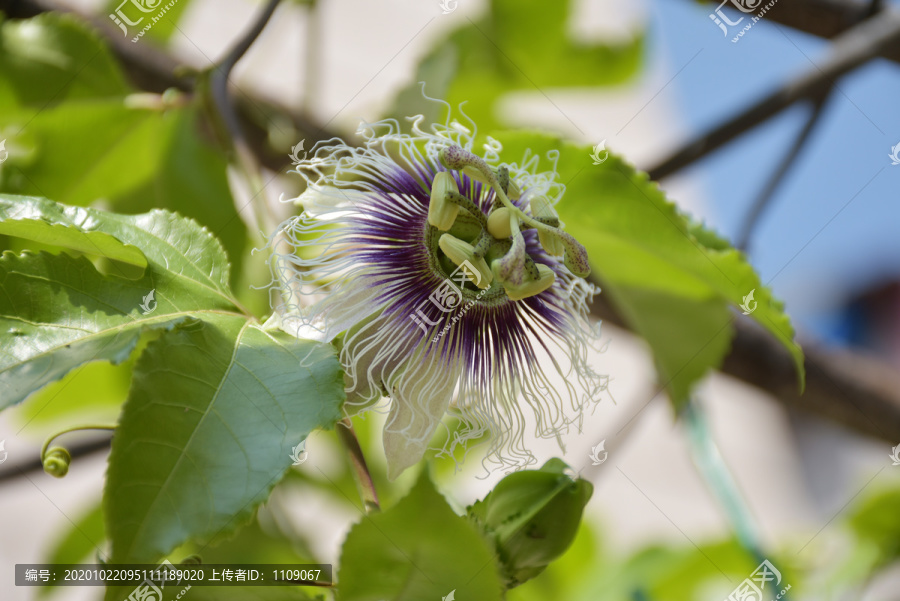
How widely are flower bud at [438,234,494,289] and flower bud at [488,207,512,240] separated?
2cm

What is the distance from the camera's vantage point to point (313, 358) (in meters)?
0.47

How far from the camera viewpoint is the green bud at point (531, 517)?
0.51 meters

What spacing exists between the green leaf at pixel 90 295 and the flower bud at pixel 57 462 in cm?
10

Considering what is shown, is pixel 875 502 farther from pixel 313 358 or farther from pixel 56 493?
pixel 56 493

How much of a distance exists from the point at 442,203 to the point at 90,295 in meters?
0.24

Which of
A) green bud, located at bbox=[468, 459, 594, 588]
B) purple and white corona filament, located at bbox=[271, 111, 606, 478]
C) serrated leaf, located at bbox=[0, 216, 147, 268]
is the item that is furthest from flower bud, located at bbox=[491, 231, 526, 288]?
serrated leaf, located at bbox=[0, 216, 147, 268]

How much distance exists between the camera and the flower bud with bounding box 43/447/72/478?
1.63 ft

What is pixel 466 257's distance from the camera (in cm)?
59

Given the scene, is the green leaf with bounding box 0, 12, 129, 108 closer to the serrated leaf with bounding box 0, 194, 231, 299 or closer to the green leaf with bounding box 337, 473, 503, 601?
the serrated leaf with bounding box 0, 194, 231, 299

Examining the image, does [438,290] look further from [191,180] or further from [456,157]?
[191,180]

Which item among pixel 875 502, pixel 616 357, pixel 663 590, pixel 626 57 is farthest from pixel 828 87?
pixel 616 357

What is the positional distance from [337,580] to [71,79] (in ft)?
2.11

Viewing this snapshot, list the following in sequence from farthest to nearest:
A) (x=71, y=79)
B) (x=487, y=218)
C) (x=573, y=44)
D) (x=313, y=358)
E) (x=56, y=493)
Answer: (x=56, y=493)
(x=573, y=44)
(x=71, y=79)
(x=487, y=218)
(x=313, y=358)

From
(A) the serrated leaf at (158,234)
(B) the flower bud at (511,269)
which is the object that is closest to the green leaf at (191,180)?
(A) the serrated leaf at (158,234)
